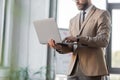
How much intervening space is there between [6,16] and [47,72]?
3.50 feet

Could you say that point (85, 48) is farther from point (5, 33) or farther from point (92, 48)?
point (5, 33)

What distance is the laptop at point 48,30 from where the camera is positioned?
1.85 metres

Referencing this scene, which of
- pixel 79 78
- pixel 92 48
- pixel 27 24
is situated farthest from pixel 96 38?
pixel 27 24

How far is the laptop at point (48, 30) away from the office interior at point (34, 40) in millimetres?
1432

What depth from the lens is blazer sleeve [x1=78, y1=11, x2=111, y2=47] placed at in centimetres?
169

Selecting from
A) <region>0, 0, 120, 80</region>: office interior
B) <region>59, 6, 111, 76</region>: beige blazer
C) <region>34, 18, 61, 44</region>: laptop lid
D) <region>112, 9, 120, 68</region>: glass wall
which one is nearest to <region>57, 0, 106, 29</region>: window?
<region>0, 0, 120, 80</region>: office interior

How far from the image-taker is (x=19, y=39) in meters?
3.56

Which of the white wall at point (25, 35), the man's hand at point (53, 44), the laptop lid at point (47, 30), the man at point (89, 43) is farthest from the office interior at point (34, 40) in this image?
the man at point (89, 43)

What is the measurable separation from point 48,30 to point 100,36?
17.3 inches

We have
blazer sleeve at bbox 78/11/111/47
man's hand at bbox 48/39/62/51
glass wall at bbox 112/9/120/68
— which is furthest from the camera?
glass wall at bbox 112/9/120/68

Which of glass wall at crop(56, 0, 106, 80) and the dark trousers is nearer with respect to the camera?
the dark trousers

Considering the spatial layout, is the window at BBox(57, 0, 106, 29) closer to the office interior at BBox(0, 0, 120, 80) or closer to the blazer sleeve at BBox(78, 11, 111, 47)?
the office interior at BBox(0, 0, 120, 80)

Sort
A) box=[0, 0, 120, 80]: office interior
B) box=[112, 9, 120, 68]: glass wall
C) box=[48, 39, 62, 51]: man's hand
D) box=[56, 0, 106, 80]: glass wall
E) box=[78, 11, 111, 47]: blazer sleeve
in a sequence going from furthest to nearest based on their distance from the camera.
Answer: box=[112, 9, 120, 68]: glass wall < box=[56, 0, 106, 80]: glass wall < box=[0, 0, 120, 80]: office interior < box=[48, 39, 62, 51]: man's hand < box=[78, 11, 111, 47]: blazer sleeve

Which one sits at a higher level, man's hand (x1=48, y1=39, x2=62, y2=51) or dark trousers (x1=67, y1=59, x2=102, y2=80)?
man's hand (x1=48, y1=39, x2=62, y2=51)
